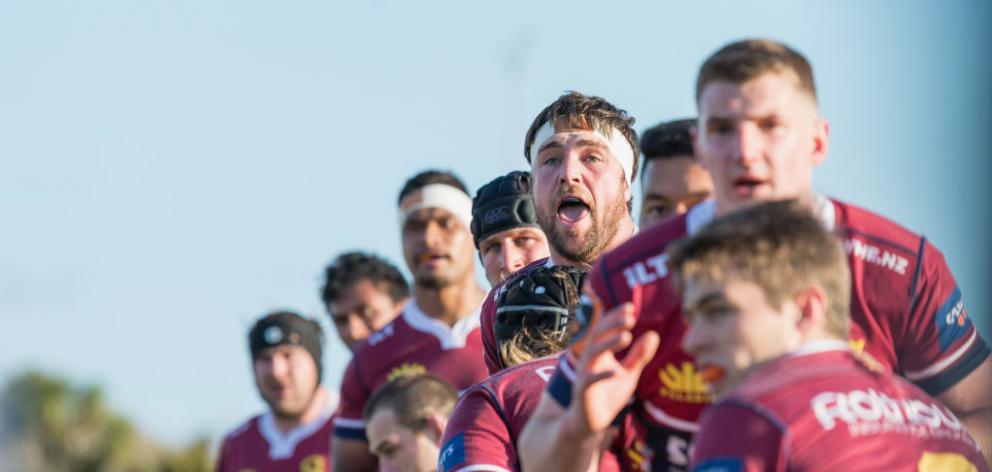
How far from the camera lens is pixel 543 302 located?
6824 millimetres

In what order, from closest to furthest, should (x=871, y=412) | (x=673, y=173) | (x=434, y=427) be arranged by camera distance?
(x=871, y=412)
(x=673, y=173)
(x=434, y=427)

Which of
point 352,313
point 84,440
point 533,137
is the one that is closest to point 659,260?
point 533,137

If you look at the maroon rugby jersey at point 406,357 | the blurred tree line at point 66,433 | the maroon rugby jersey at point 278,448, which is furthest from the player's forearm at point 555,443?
the blurred tree line at point 66,433

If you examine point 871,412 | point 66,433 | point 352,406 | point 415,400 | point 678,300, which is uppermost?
point 678,300

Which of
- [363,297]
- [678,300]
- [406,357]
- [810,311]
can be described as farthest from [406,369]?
[810,311]

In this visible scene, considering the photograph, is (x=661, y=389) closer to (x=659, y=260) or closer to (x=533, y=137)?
(x=659, y=260)

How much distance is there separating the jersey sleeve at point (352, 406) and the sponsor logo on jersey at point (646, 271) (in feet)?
19.5

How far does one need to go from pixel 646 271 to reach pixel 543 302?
1419 mm

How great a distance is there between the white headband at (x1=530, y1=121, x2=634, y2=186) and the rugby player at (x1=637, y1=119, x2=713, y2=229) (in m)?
0.84

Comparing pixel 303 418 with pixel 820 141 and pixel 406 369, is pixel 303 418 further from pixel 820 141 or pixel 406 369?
pixel 820 141

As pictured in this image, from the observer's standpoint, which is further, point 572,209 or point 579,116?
point 579,116

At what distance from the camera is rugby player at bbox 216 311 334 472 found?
12.9 metres

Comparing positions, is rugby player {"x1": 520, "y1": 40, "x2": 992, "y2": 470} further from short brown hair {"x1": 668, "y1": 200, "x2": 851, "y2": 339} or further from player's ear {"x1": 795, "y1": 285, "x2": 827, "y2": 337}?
player's ear {"x1": 795, "y1": 285, "x2": 827, "y2": 337}

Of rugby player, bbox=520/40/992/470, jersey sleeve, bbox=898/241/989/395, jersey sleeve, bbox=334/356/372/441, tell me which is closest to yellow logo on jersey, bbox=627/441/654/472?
rugby player, bbox=520/40/992/470
